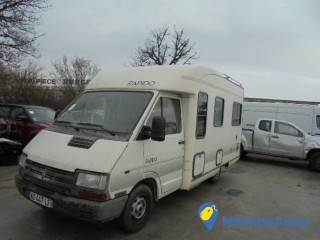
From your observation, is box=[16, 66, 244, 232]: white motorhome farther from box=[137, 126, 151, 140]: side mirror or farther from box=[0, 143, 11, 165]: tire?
box=[0, 143, 11, 165]: tire

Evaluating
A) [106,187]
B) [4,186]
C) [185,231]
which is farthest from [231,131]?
[4,186]

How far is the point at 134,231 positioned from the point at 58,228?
3.78 ft

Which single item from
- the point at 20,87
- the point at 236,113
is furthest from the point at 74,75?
the point at 236,113

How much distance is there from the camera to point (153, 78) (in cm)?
487

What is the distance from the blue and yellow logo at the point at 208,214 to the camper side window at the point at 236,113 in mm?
2866

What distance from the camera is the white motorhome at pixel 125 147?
3.68 meters

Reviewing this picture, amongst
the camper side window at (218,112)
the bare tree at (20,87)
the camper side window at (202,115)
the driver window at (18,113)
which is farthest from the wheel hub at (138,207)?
the bare tree at (20,87)

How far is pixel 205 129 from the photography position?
5844 millimetres

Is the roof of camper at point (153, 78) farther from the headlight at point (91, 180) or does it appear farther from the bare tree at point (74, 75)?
the bare tree at point (74, 75)

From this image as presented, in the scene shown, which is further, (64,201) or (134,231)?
(134,231)

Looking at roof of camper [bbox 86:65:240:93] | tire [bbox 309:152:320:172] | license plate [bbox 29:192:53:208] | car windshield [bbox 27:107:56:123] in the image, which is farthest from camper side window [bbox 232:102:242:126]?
car windshield [bbox 27:107:56:123]

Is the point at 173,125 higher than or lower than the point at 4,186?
higher

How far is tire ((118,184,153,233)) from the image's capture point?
13.3 feet

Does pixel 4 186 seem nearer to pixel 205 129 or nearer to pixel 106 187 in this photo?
pixel 106 187
